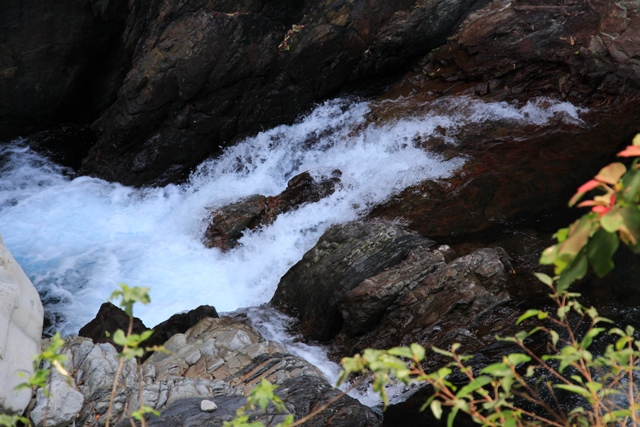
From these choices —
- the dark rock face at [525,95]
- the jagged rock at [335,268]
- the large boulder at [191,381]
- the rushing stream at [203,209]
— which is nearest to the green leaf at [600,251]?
the large boulder at [191,381]

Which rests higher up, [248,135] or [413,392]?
[248,135]

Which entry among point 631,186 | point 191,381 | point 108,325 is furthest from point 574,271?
point 108,325

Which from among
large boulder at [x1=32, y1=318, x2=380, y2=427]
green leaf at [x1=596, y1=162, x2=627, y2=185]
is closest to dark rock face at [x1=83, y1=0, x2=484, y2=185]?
large boulder at [x1=32, y1=318, x2=380, y2=427]

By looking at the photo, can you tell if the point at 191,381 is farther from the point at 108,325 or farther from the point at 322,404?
the point at 108,325

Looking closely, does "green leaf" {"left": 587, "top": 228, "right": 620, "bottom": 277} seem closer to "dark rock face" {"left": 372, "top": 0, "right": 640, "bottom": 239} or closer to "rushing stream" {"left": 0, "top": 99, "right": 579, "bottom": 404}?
"rushing stream" {"left": 0, "top": 99, "right": 579, "bottom": 404}

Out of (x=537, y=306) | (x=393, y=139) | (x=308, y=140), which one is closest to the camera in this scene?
(x=537, y=306)

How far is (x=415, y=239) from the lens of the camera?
6703 millimetres

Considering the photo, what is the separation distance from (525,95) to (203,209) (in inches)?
216

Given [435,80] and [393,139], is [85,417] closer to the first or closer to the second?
[393,139]

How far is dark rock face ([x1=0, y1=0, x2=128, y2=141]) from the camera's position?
1000 cm

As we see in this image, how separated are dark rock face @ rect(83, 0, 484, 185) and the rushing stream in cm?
37

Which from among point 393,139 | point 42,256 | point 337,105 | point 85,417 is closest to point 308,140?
point 337,105

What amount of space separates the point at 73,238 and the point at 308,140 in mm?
4088

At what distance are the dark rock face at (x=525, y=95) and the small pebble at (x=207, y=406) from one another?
3.89 meters
